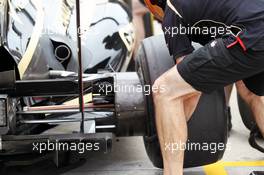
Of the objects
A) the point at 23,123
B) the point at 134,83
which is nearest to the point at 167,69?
the point at 134,83

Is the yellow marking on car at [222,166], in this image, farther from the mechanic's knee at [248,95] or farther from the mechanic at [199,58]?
the mechanic at [199,58]

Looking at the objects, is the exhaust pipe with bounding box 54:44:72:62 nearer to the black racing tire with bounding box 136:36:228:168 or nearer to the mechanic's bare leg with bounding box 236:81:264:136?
the black racing tire with bounding box 136:36:228:168

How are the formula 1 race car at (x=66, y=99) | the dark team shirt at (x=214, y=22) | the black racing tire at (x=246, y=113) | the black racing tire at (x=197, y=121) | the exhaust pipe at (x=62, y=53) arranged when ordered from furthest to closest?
the black racing tire at (x=246, y=113) → the exhaust pipe at (x=62, y=53) → the black racing tire at (x=197, y=121) → the formula 1 race car at (x=66, y=99) → the dark team shirt at (x=214, y=22)

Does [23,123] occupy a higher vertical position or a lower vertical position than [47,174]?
higher

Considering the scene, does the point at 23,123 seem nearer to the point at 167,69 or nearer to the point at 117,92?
the point at 117,92

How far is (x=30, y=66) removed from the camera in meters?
3.06

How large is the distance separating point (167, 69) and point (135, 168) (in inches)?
40.1

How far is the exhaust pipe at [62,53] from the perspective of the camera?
3418mm

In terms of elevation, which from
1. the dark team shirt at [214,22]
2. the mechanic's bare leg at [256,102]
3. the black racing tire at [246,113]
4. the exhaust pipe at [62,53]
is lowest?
the black racing tire at [246,113]

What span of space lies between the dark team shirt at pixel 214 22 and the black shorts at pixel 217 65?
0.05 m

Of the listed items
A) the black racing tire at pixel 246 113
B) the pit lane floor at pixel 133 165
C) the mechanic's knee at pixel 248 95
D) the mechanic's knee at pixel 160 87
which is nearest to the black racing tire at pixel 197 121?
the mechanic's knee at pixel 160 87

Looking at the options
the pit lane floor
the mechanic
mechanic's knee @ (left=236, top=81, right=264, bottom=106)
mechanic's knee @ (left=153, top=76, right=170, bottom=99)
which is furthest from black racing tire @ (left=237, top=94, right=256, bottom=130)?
mechanic's knee @ (left=153, top=76, right=170, bottom=99)

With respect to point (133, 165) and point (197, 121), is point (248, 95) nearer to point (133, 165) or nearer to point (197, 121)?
point (197, 121)

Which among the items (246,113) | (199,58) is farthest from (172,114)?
(246,113)
